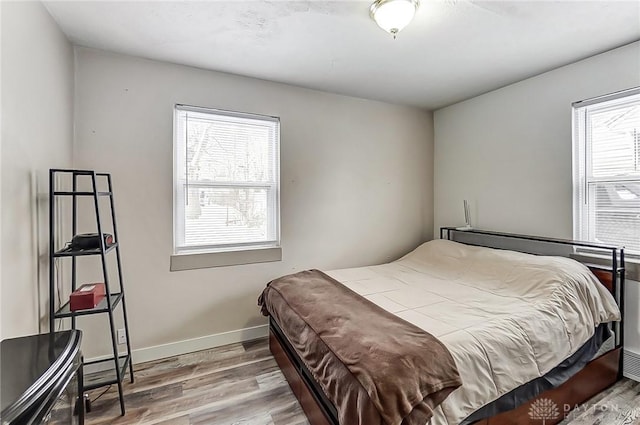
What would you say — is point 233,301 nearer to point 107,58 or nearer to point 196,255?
point 196,255

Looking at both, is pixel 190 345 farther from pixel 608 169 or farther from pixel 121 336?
pixel 608 169

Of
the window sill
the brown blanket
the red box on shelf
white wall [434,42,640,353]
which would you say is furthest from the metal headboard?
the red box on shelf

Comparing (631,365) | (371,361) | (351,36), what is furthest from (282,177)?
(631,365)

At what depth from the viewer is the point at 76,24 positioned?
1.98m

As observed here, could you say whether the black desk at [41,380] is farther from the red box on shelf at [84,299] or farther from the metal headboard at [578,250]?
the metal headboard at [578,250]

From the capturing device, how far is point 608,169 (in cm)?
239

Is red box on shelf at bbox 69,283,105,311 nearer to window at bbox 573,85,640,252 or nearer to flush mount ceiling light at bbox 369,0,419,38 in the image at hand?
flush mount ceiling light at bbox 369,0,419,38

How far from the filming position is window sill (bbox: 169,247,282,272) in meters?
2.59

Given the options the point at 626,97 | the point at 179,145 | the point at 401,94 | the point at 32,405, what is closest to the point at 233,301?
the point at 179,145

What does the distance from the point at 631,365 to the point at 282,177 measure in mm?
3286

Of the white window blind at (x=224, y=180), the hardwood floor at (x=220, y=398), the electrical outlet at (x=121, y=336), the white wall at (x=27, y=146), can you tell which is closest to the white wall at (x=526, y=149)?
the hardwood floor at (x=220, y=398)

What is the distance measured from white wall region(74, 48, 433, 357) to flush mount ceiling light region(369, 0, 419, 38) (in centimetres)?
143

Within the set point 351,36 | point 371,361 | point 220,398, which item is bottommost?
point 220,398

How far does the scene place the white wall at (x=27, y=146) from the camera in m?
1.41
